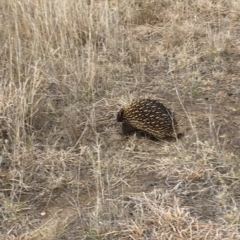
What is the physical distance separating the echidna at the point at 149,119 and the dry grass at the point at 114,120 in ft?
0.25

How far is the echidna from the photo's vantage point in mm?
3422

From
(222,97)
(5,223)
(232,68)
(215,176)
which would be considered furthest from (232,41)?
(5,223)

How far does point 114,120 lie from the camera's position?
379cm

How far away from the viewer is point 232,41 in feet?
15.4

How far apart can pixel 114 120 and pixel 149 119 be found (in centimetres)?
40

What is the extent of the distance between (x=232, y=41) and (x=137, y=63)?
3.05 feet

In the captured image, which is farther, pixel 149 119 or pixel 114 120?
pixel 114 120

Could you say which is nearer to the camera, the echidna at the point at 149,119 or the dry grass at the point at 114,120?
the dry grass at the point at 114,120

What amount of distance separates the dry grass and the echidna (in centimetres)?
8

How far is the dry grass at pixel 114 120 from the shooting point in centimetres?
275

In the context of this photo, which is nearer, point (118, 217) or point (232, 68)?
point (118, 217)

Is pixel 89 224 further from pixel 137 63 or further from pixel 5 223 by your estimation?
pixel 137 63

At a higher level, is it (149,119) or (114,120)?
(149,119)

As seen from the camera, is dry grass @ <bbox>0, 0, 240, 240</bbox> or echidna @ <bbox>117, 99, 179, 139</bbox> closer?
dry grass @ <bbox>0, 0, 240, 240</bbox>
